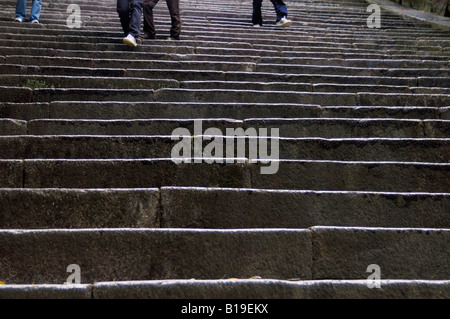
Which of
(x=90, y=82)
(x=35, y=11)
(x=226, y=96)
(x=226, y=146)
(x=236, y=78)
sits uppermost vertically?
(x=35, y=11)

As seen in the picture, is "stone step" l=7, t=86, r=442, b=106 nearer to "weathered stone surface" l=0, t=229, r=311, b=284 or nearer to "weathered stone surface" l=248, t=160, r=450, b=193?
"weathered stone surface" l=248, t=160, r=450, b=193

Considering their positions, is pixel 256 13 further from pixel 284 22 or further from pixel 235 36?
pixel 235 36

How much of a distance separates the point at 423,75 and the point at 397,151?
2.53 metres

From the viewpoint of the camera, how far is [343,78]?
540 cm

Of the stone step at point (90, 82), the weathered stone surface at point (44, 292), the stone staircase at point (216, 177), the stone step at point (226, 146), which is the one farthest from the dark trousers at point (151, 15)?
the weathered stone surface at point (44, 292)

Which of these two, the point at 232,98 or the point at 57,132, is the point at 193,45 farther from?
the point at 57,132

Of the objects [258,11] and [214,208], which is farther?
[258,11]

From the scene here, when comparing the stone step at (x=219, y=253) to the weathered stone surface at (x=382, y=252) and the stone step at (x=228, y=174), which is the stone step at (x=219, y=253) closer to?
the weathered stone surface at (x=382, y=252)

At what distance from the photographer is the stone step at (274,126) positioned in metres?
3.80

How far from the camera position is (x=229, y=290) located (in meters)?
2.21

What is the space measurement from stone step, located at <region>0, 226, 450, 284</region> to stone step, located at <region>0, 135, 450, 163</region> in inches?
40.2

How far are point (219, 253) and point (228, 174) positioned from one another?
0.75 metres

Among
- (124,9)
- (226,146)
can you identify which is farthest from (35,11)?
(226,146)

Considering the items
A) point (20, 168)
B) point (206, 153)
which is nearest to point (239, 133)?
point (206, 153)
